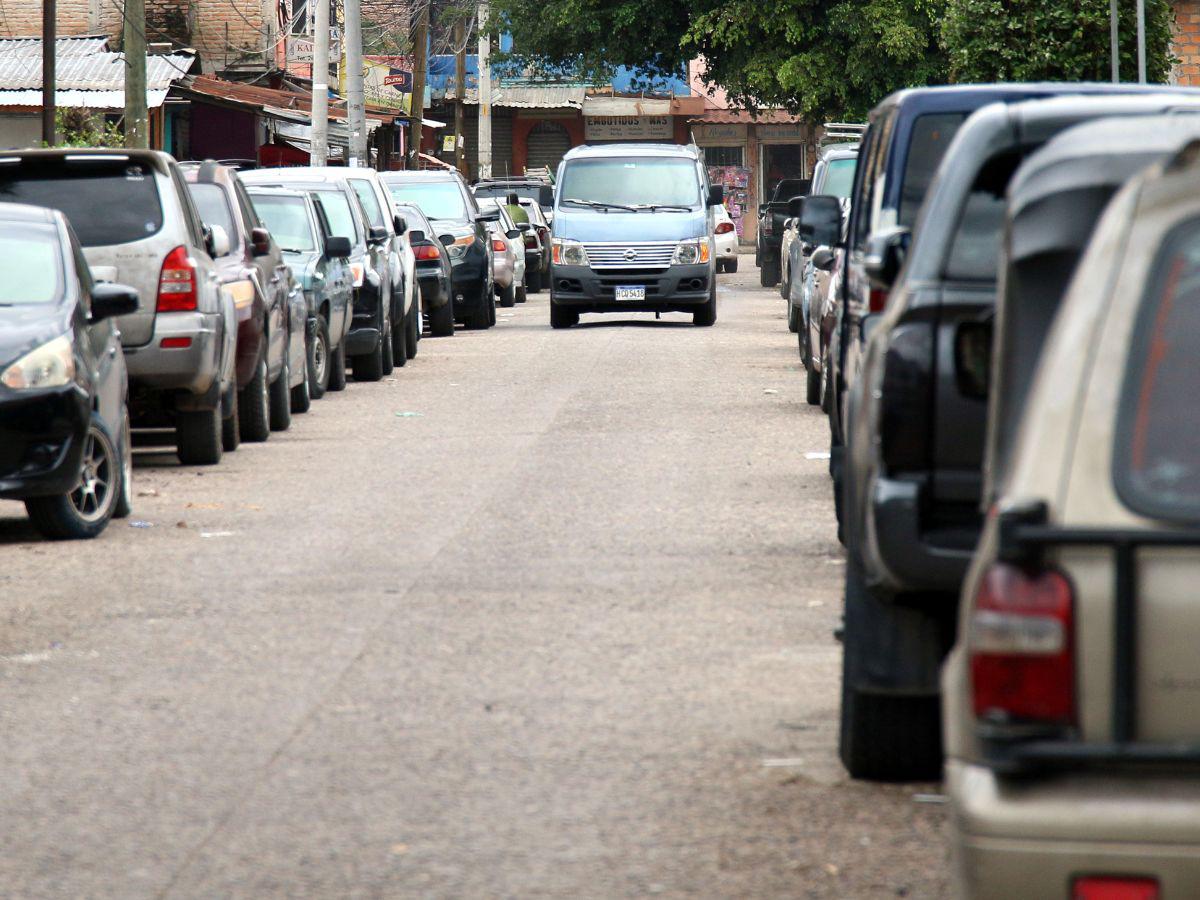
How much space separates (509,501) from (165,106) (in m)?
30.3

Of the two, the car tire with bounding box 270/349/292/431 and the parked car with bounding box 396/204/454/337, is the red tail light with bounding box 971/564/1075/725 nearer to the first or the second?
the car tire with bounding box 270/349/292/431

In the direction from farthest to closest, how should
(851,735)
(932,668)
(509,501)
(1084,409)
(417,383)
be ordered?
(417,383)
(509,501)
(851,735)
(932,668)
(1084,409)

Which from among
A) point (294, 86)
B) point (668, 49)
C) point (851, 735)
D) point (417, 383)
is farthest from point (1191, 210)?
point (294, 86)

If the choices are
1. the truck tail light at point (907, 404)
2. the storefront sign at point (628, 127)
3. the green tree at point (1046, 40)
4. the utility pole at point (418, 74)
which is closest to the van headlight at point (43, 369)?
the truck tail light at point (907, 404)

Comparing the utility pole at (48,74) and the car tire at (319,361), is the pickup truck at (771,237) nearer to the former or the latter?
the utility pole at (48,74)

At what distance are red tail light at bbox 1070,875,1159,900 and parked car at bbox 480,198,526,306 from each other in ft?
87.6

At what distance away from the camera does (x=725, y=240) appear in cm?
4575

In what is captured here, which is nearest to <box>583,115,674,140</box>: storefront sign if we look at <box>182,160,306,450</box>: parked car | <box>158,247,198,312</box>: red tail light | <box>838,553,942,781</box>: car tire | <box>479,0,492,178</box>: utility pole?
<box>479,0,492,178</box>: utility pole

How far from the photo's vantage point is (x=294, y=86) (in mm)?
48406

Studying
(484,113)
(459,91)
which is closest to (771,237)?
(484,113)

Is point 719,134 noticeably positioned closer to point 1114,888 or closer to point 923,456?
point 923,456

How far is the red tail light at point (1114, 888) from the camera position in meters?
3.43

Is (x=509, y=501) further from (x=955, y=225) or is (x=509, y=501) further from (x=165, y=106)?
(x=165, y=106)

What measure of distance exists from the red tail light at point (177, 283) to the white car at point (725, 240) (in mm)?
30476
